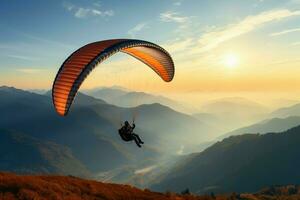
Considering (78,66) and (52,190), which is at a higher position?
(78,66)

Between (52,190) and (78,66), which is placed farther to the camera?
(52,190)

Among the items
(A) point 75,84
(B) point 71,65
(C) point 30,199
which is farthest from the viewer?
(C) point 30,199

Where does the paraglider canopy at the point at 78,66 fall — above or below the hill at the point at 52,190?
above

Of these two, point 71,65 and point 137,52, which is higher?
point 137,52

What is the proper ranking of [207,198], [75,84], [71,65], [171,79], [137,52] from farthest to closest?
[207,198] < [171,79] < [137,52] < [71,65] < [75,84]

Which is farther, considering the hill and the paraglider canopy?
the hill

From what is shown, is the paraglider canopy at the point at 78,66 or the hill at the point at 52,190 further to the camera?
the hill at the point at 52,190

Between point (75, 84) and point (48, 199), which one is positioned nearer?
point (75, 84)

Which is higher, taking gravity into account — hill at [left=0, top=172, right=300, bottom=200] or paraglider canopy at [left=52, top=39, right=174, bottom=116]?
paraglider canopy at [left=52, top=39, right=174, bottom=116]

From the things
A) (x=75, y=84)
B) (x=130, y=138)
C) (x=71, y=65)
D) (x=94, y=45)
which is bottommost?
(x=130, y=138)

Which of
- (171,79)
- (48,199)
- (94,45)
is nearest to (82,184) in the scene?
(48,199)

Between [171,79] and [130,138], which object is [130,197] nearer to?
[130,138]
